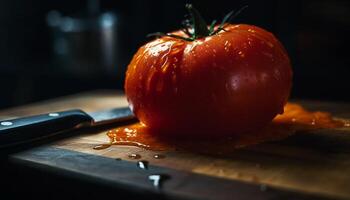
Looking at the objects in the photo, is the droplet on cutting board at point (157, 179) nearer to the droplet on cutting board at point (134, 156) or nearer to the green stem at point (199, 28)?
the droplet on cutting board at point (134, 156)

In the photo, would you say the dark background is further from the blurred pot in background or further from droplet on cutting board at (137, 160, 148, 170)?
droplet on cutting board at (137, 160, 148, 170)

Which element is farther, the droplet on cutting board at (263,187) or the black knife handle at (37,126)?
the black knife handle at (37,126)

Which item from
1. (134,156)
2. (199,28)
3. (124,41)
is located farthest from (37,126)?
(124,41)

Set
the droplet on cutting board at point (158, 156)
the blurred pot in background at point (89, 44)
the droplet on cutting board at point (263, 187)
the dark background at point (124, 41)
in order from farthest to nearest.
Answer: the blurred pot in background at point (89, 44), the dark background at point (124, 41), the droplet on cutting board at point (158, 156), the droplet on cutting board at point (263, 187)

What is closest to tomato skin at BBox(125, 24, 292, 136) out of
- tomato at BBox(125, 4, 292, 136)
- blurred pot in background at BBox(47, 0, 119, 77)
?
tomato at BBox(125, 4, 292, 136)

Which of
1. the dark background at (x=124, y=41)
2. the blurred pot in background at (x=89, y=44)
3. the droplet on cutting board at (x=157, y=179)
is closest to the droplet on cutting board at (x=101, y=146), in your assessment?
the droplet on cutting board at (x=157, y=179)

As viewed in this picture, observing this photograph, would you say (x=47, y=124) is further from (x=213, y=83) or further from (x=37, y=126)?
(x=213, y=83)

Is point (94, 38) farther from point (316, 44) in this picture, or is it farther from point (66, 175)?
point (66, 175)
